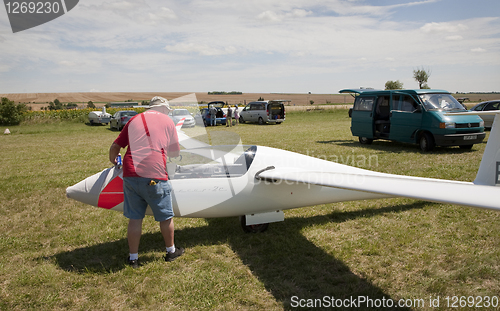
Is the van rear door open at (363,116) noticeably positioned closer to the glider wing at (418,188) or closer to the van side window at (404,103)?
the van side window at (404,103)

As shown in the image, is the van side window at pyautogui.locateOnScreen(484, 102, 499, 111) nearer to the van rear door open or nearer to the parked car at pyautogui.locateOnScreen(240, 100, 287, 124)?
the van rear door open

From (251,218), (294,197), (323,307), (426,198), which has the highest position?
(426,198)

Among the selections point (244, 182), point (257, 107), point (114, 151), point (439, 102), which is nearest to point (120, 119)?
point (257, 107)

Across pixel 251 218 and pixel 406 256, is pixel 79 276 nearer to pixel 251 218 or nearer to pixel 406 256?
pixel 251 218

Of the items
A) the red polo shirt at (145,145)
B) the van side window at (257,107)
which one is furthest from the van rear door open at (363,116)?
the van side window at (257,107)

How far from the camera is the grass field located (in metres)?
3.23

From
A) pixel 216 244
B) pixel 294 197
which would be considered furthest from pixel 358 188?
pixel 216 244

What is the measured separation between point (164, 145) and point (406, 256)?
11.0 ft

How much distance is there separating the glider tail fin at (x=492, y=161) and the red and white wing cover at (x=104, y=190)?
5.08 m

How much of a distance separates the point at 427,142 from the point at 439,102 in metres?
1.60

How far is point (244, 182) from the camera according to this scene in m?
4.32

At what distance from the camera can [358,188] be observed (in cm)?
320

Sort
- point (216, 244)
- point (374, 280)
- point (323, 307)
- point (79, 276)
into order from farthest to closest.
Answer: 1. point (216, 244)
2. point (79, 276)
3. point (374, 280)
4. point (323, 307)

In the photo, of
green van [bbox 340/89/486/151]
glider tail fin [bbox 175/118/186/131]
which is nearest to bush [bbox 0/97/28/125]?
green van [bbox 340/89/486/151]
